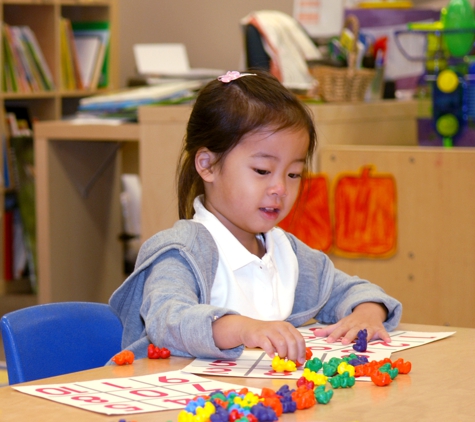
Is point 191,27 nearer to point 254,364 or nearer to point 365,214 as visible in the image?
point 365,214

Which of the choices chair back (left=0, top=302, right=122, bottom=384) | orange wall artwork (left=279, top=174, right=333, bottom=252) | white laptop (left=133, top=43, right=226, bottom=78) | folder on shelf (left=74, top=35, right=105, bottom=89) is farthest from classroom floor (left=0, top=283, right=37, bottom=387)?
chair back (left=0, top=302, right=122, bottom=384)

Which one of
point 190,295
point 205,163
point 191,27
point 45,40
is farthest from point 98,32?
point 190,295

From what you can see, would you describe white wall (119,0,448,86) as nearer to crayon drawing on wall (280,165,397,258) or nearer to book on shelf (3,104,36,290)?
book on shelf (3,104,36,290)

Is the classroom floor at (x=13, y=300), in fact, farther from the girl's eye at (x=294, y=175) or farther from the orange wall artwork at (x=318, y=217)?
the girl's eye at (x=294, y=175)

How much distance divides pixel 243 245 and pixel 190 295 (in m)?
0.23

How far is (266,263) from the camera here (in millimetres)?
1184

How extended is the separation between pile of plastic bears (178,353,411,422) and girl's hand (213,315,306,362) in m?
0.02

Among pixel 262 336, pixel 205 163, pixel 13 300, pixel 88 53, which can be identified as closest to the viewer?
pixel 262 336

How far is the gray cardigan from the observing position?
0.92 metres

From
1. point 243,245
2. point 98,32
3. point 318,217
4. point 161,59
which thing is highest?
point 98,32

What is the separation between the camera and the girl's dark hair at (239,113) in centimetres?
116

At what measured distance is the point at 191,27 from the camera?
474cm

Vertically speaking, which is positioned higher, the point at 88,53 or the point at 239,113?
the point at 88,53

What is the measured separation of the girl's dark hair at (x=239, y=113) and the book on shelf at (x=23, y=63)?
2573 millimetres
